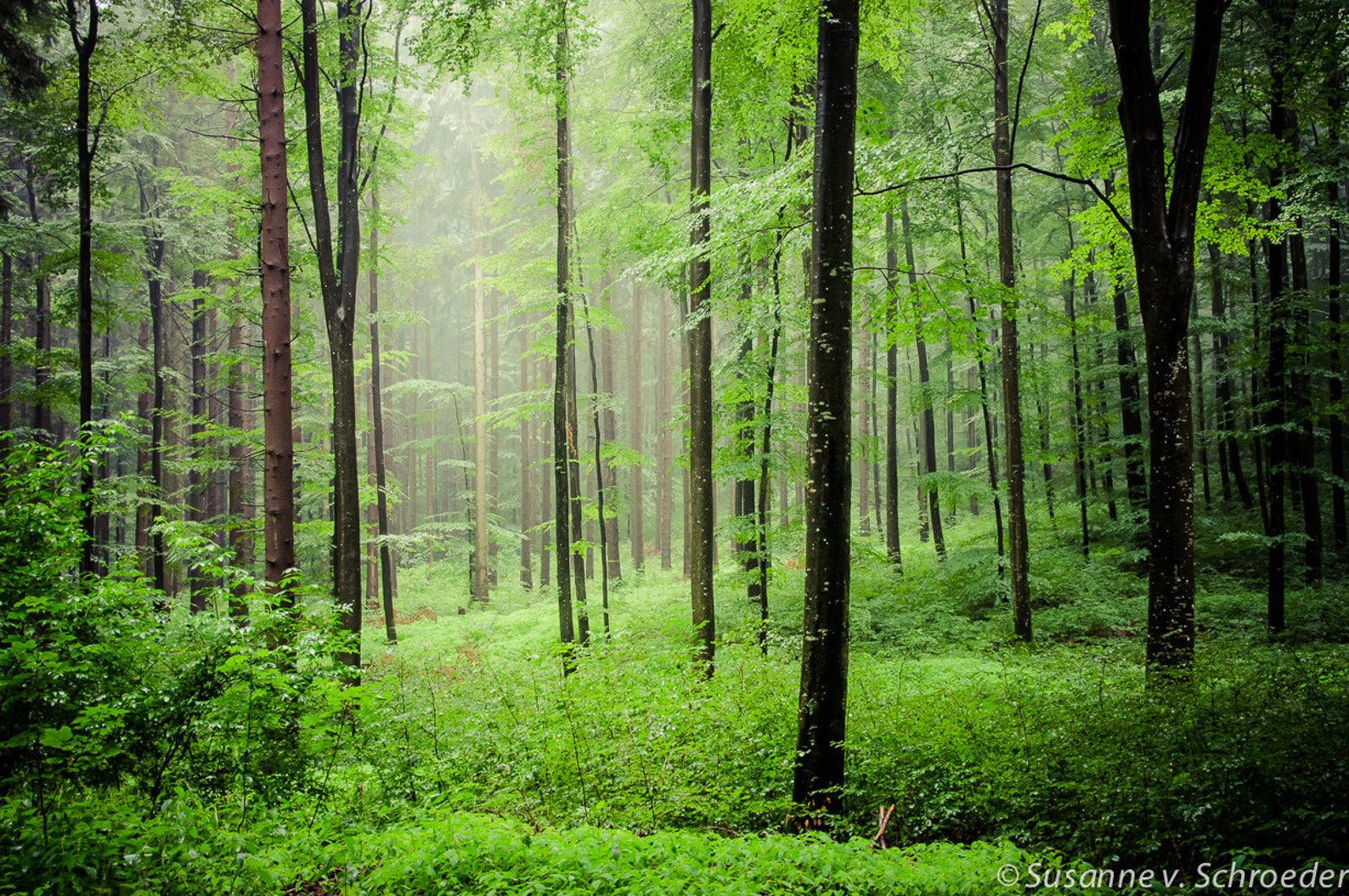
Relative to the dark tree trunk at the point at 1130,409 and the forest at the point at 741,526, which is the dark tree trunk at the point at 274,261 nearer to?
the forest at the point at 741,526

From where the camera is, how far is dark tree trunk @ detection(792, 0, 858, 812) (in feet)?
16.0

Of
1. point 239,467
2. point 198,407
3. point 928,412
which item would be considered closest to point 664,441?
point 928,412

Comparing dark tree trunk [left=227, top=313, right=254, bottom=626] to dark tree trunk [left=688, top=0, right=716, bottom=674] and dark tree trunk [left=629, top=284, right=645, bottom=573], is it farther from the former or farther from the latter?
dark tree trunk [left=629, top=284, right=645, bottom=573]

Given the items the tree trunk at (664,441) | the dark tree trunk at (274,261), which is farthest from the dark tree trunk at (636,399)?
the dark tree trunk at (274,261)

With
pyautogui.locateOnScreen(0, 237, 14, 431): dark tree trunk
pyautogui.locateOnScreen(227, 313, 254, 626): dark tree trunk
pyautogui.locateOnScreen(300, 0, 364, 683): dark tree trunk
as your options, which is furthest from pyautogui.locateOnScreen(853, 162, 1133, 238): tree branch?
pyautogui.locateOnScreen(0, 237, 14, 431): dark tree trunk

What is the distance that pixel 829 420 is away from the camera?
197 inches

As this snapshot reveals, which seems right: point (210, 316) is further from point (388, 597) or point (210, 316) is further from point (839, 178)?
point (839, 178)

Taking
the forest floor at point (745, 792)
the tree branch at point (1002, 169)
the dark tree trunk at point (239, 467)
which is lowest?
the forest floor at point (745, 792)

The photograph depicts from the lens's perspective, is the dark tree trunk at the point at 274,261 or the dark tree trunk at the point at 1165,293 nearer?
the dark tree trunk at the point at 1165,293

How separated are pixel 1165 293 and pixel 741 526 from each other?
285 inches

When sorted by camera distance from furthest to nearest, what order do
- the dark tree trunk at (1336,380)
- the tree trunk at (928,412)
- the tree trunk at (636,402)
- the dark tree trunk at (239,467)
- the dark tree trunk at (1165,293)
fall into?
the tree trunk at (636,402)
the tree trunk at (928,412)
the dark tree trunk at (239,467)
the dark tree trunk at (1336,380)
the dark tree trunk at (1165,293)

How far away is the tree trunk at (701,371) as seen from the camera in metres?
8.73

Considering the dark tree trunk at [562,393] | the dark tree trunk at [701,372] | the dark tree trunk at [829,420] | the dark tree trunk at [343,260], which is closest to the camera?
the dark tree trunk at [829,420]

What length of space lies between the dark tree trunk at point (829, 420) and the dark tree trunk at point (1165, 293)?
3.06 m
